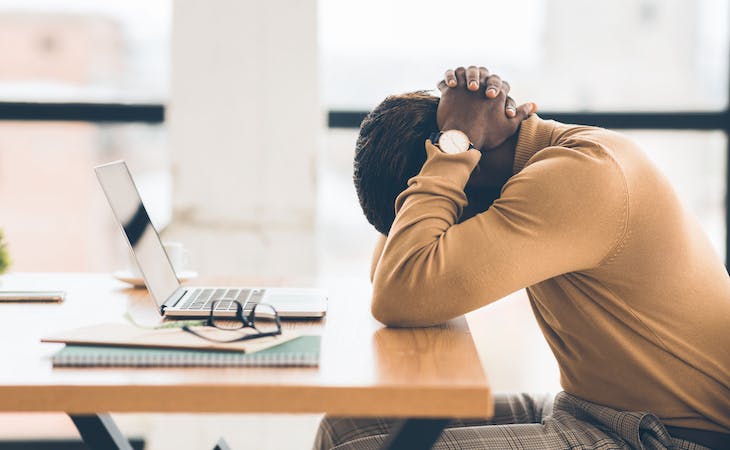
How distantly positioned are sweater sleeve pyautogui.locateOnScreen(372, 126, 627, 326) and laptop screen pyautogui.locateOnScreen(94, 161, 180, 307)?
43 cm

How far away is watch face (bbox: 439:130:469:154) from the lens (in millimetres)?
1396

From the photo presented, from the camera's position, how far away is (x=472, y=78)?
4.75ft

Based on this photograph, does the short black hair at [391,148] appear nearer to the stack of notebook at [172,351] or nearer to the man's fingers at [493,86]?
the man's fingers at [493,86]

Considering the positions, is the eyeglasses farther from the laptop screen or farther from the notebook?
the laptop screen

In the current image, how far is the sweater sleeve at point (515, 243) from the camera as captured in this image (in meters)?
1.21

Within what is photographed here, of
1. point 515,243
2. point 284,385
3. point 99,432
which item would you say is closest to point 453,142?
point 515,243

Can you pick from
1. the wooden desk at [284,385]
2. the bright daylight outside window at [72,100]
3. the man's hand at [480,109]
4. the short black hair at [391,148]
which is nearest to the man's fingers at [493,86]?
the man's hand at [480,109]

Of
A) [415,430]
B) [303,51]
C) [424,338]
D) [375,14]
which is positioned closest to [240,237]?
[303,51]

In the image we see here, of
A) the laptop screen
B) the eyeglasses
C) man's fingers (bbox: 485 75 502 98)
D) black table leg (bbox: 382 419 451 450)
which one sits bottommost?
black table leg (bbox: 382 419 451 450)

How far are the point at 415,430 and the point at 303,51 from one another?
5.37 feet

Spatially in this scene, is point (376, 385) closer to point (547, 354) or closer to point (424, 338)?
point (424, 338)

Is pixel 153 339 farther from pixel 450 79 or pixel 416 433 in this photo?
pixel 450 79

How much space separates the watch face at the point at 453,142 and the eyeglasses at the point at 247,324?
16.3 inches

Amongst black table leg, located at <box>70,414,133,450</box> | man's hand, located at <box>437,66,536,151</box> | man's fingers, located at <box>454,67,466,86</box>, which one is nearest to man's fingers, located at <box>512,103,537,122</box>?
man's hand, located at <box>437,66,536,151</box>
